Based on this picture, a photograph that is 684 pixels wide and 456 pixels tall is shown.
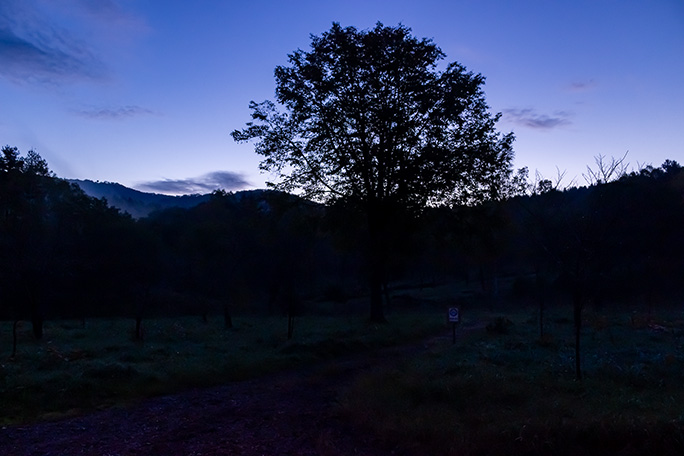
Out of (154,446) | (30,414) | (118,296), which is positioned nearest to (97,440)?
(154,446)

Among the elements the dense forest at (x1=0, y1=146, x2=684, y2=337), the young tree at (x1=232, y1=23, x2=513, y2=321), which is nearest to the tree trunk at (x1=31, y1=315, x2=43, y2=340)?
the dense forest at (x1=0, y1=146, x2=684, y2=337)

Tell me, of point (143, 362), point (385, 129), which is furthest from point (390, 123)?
point (143, 362)

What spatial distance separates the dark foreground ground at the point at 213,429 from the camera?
825 cm

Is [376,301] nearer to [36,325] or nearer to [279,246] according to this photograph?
[279,246]

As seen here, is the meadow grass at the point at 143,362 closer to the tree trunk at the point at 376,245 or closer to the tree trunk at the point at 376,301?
the tree trunk at the point at 376,301

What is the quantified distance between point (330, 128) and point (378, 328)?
886cm

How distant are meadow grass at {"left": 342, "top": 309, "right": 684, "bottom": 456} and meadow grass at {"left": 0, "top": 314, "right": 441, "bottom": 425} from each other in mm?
3937

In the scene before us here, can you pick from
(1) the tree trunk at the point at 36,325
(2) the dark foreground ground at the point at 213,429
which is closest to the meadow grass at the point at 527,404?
(2) the dark foreground ground at the point at 213,429

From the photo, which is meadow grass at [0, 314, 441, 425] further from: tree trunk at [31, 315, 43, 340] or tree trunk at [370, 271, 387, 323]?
tree trunk at [370, 271, 387, 323]

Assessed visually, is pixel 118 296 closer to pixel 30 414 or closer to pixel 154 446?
pixel 30 414

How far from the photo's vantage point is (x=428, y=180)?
958 inches

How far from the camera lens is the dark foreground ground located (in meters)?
8.25

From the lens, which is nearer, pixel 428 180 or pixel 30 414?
pixel 30 414

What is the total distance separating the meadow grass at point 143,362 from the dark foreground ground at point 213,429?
791 mm
